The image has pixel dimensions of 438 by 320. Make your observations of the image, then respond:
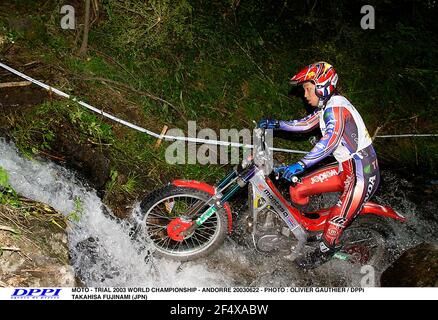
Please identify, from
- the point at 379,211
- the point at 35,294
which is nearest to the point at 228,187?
the point at 379,211

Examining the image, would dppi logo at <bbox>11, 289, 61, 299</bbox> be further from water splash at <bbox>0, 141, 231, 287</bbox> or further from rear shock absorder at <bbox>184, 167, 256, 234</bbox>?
rear shock absorder at <bbox>184, 167, 256, 234</bbox>

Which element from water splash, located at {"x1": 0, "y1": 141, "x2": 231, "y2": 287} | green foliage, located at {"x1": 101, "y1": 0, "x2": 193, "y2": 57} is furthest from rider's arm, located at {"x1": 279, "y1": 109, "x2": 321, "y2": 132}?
green foliage, located at {"x1": 101, "y1": 0, "x2": 193, "y2": 57}

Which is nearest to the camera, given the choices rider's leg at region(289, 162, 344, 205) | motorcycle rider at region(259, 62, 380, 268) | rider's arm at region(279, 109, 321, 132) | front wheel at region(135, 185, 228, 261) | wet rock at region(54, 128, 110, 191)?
motorcycle rider at region(259, 62, 380, 268)

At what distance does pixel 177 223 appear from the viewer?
18.2 feet

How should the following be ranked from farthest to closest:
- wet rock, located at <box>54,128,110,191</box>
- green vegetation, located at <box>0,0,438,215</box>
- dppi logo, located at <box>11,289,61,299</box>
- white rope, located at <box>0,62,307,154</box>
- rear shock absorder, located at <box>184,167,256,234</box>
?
1. green vegetation, located at <box>0,0,438,215</box>
2. white rope, located at <box>0,62,307,154</box>
3. wet rock, located at <box>54,128,110,191</box>
4. rear shock absorder, located at <box>184,167,256,234</box>
5. dppi logo, located at <box>11,289,61,299</box>

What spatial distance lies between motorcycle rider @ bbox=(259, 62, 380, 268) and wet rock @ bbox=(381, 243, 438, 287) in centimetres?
76


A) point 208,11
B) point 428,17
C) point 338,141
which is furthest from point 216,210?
point 428,17

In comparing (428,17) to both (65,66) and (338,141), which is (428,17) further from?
(65,66)

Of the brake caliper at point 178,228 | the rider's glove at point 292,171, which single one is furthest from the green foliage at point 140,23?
the rider's glove at point 292,171

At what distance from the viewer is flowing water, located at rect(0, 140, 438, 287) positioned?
5.55 meters

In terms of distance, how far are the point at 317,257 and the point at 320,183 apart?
93cm

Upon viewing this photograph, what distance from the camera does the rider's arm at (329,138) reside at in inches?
197

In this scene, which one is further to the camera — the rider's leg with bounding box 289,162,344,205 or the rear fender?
the rider's leg with bounding box 289,162,344,205

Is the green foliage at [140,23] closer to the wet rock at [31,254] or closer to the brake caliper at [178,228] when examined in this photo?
the brake caliper at [178,228]
